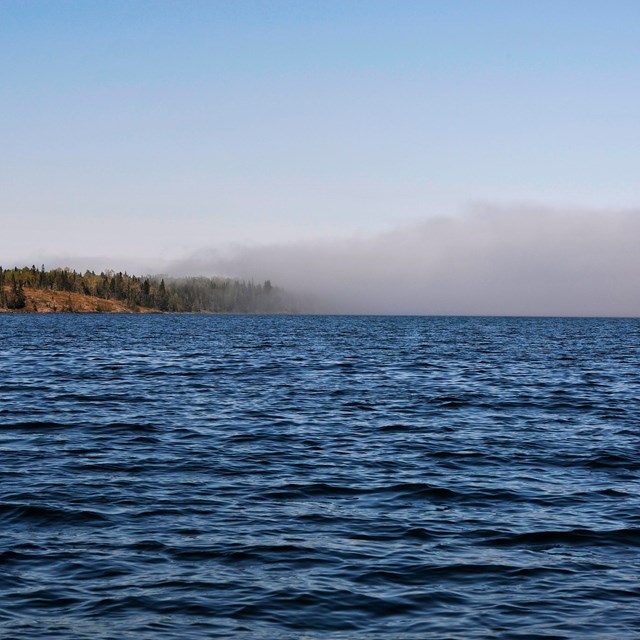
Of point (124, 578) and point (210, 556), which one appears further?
point (210, 556)

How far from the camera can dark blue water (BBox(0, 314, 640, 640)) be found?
1327 centimetres

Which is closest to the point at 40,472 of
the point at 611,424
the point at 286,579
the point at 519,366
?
the point at 286,579

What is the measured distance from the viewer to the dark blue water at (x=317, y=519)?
43.5ft

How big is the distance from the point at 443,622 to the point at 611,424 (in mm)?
23667

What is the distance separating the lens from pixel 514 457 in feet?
86.8

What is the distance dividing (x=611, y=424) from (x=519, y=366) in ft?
117

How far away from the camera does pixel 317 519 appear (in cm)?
1870

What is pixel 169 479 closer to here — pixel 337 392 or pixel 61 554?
pixel 61 554

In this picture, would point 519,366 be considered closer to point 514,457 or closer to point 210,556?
point 514,457

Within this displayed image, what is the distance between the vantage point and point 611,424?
3447 centimetres

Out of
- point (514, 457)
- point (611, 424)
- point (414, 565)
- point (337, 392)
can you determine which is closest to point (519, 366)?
point (337, 392)

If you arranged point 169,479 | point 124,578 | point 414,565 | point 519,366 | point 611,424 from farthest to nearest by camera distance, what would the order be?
1. point 519,366
2. point 611,424
3. point 169,479
4. point 414,565
5. point 124,578

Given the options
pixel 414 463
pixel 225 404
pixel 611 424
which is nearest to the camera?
pixel 414 463

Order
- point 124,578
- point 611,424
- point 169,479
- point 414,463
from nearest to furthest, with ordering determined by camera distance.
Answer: point 124,578, point 169,479, point 414,463, point 611,424
